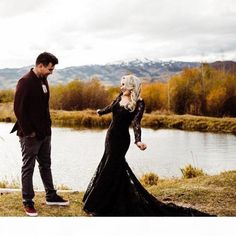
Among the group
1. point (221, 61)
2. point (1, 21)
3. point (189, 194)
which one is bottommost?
point (189, 194)

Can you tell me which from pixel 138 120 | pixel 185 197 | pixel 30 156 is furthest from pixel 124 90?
pixel 185 197

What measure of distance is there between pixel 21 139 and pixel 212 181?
7.10ft

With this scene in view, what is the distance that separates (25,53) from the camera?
5.30 meters

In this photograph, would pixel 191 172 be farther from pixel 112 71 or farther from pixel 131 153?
pixel 112 71

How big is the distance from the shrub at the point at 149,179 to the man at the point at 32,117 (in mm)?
1424

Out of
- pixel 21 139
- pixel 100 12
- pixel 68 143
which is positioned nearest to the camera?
pixel 21 139

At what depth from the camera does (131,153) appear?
5.64 meters

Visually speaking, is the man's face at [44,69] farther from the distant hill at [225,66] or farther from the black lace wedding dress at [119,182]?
the distant hill at [225,66]

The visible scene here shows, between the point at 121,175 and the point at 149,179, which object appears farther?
the point at 149,179

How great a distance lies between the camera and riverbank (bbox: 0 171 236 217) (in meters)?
4.91

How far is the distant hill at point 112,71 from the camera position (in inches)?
217

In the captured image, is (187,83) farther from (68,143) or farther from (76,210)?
(76,210)

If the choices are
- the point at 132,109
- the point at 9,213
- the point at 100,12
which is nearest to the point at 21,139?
the point at 9,213

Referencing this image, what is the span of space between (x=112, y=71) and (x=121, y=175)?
1.25 meters
